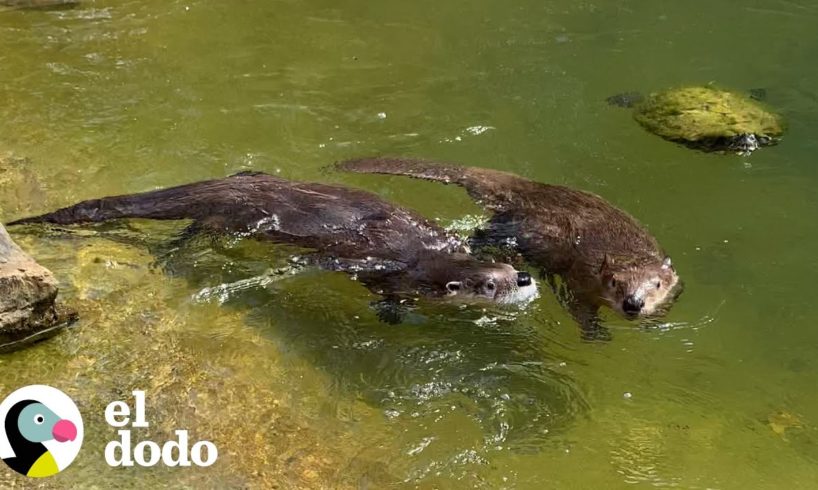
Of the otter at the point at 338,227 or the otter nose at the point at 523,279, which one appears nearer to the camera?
the otter nose at the point at 523,279

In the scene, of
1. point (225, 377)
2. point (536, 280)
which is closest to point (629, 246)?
point (536, 280)

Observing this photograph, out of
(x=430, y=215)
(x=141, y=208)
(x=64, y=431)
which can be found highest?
(x=141, y=208)

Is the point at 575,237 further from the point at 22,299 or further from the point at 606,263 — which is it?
the point at 22,299

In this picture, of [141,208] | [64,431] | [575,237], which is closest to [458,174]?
[575,237]

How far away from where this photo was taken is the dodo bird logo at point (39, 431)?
3111 mm

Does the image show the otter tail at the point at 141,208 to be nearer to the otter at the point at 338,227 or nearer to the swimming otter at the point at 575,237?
the otter at the point at 338,227

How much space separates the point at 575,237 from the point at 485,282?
0.80 m

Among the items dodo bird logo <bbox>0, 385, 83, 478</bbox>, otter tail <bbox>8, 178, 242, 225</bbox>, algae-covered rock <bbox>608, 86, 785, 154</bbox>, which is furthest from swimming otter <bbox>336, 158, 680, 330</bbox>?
dodo bird logo <bbox>0, 385, 83, 478</bbox>

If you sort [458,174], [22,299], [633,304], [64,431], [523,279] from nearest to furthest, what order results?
[64,431]
[22,299]
[633,304]
[523,279]
[458,174]

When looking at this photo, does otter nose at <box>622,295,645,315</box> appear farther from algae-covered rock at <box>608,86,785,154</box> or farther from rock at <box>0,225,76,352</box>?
rock at <box>0,225,76,352</box>

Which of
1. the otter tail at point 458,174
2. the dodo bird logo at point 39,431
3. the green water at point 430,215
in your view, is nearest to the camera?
the dodo bird logo at point 39,431

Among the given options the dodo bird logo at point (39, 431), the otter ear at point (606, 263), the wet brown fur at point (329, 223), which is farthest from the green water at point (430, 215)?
the otter ear at point (606, 263)

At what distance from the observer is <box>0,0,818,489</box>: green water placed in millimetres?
3490

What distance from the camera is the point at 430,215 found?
17.7ft
